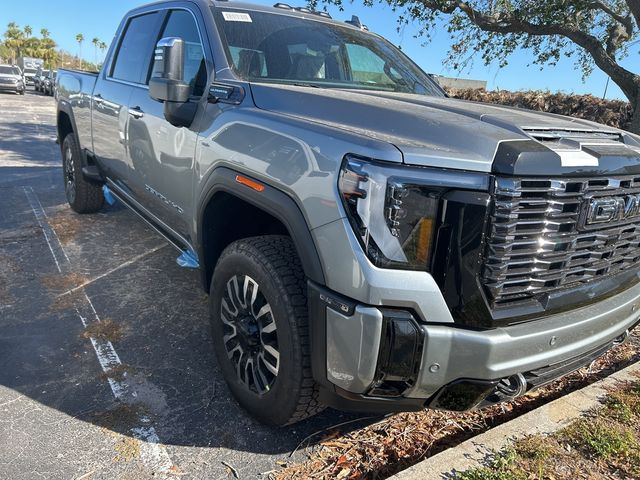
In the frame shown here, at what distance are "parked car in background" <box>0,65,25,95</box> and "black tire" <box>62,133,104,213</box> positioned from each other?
30.1 metres

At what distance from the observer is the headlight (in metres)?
1.83

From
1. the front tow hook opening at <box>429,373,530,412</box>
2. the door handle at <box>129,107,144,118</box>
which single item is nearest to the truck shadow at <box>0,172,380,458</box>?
the front tow hook opening at <box>429,373,530,412</box>

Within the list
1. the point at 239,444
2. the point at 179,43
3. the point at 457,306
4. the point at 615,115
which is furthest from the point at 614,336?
the point at 615,115

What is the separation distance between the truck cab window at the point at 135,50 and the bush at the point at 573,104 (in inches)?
278

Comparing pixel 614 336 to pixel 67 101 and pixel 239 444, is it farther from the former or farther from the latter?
pixel 67 101

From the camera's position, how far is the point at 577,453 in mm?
2457

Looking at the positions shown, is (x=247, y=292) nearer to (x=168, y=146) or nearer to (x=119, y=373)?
(x=119, y=373)

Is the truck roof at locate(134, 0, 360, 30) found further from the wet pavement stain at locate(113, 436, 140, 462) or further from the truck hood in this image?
the wet pavement stain at locate(113, 436, 140, 462)

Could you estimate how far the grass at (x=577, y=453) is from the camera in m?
2.29

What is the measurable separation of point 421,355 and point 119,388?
182 centimetres

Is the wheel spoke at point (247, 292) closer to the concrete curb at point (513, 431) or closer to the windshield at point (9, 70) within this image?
the concrete curb at point (513, 431)

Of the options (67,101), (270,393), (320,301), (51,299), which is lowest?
(51,299)

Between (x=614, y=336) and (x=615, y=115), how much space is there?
10.4 metres

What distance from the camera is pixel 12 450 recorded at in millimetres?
2352
